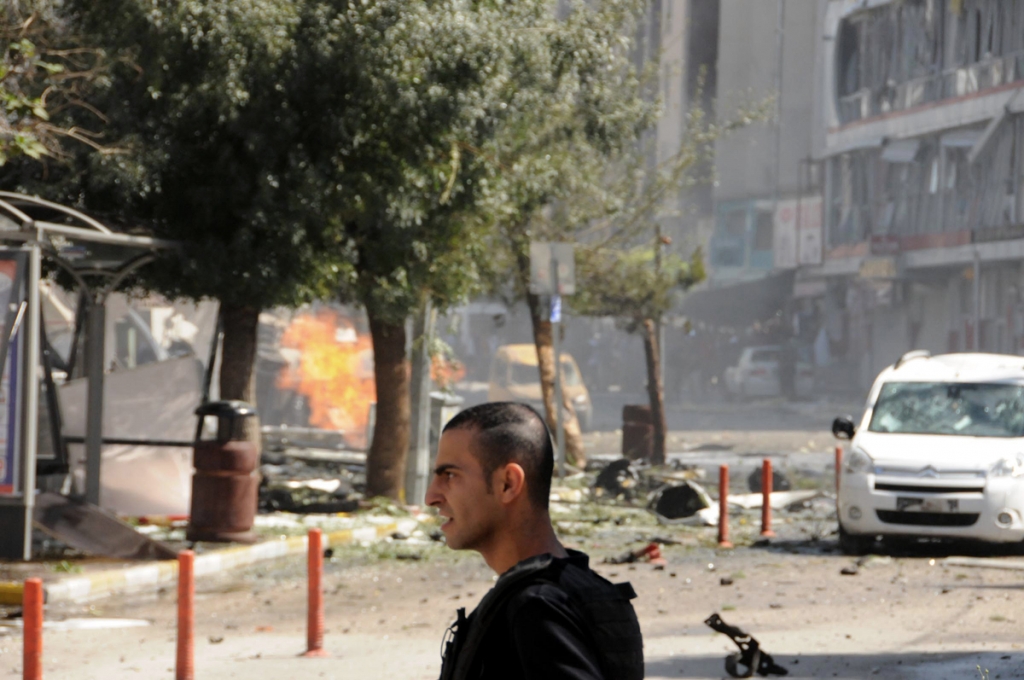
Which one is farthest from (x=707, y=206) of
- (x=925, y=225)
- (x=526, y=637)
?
(x=526, y=637)

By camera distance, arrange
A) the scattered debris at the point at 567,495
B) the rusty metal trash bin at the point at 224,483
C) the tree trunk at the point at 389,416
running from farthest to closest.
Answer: the scattered debris at the point at 567,495, the tree trunk at the point at 389,416, the rusty metal trash bin at the point at 224,483

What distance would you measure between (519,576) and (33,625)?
17.0 ft

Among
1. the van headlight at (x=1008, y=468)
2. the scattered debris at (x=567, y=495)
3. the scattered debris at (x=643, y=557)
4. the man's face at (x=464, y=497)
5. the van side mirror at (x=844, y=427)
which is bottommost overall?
the scattered debris at (x=567, y=495)

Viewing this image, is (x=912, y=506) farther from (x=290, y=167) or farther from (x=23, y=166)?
(x=23, y=166)

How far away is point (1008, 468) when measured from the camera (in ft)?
47.4

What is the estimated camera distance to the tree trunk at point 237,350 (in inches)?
675

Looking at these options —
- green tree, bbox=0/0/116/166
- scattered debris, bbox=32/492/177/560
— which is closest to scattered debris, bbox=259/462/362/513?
scattered debris, bbox=32/492/177/560

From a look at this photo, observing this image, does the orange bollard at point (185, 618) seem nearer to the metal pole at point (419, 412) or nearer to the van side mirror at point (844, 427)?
the van side mirror at point (844, 427)

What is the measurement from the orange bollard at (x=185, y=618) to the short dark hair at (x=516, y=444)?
5611mm

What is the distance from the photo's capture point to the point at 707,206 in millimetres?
70062

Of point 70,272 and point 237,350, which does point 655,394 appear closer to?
point 237,350

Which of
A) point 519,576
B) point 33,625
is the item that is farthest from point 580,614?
point 33,625

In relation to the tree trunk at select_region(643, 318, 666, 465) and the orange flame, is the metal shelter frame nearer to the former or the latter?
the tree trunk at select_region(643, 318, 666, 465)

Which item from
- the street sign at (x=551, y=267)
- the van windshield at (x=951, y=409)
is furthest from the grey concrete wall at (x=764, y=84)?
the van windshield at (x=951, y=409)
